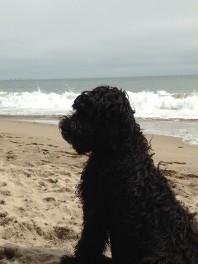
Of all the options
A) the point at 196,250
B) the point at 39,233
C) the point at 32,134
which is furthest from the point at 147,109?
the point at 196,250

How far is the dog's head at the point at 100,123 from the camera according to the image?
10.5 feet

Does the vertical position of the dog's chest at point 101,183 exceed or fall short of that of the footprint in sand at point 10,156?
it exceeds it

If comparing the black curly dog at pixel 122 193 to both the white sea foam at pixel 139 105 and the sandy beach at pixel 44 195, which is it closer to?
the sandy beach at pixel 44 195

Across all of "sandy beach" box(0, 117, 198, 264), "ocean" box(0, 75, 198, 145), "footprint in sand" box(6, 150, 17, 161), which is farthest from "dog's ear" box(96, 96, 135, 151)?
"footprint in sand" box(6, 150, 17, 161)

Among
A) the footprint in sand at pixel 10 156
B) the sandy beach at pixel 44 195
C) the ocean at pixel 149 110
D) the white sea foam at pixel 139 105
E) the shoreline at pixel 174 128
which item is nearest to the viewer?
the sandy beach at pixel 44 195

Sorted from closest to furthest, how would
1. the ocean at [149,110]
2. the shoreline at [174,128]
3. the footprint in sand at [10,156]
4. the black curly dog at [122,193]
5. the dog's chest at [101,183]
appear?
the black curly dog at [122,193] → the dog's chest at [101,183] → the footprint in sand at [10,156] → the shoreline at [174,128] → the ocean at [149,110]

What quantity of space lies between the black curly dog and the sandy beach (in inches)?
36.0

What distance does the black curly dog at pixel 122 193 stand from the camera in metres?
2.91

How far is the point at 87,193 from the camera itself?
3330 millimetres

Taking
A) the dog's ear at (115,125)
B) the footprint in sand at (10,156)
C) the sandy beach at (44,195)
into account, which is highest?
the dog's ear at (115,125)

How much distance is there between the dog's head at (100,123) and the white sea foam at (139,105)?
46.8 ft

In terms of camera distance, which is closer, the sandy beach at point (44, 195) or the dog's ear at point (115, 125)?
the dog's ear at point (115, 125)

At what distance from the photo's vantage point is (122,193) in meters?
3.07

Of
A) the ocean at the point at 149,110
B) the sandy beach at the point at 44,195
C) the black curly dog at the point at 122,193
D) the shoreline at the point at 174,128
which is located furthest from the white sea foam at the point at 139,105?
the black curly dog at the point at 122,193
